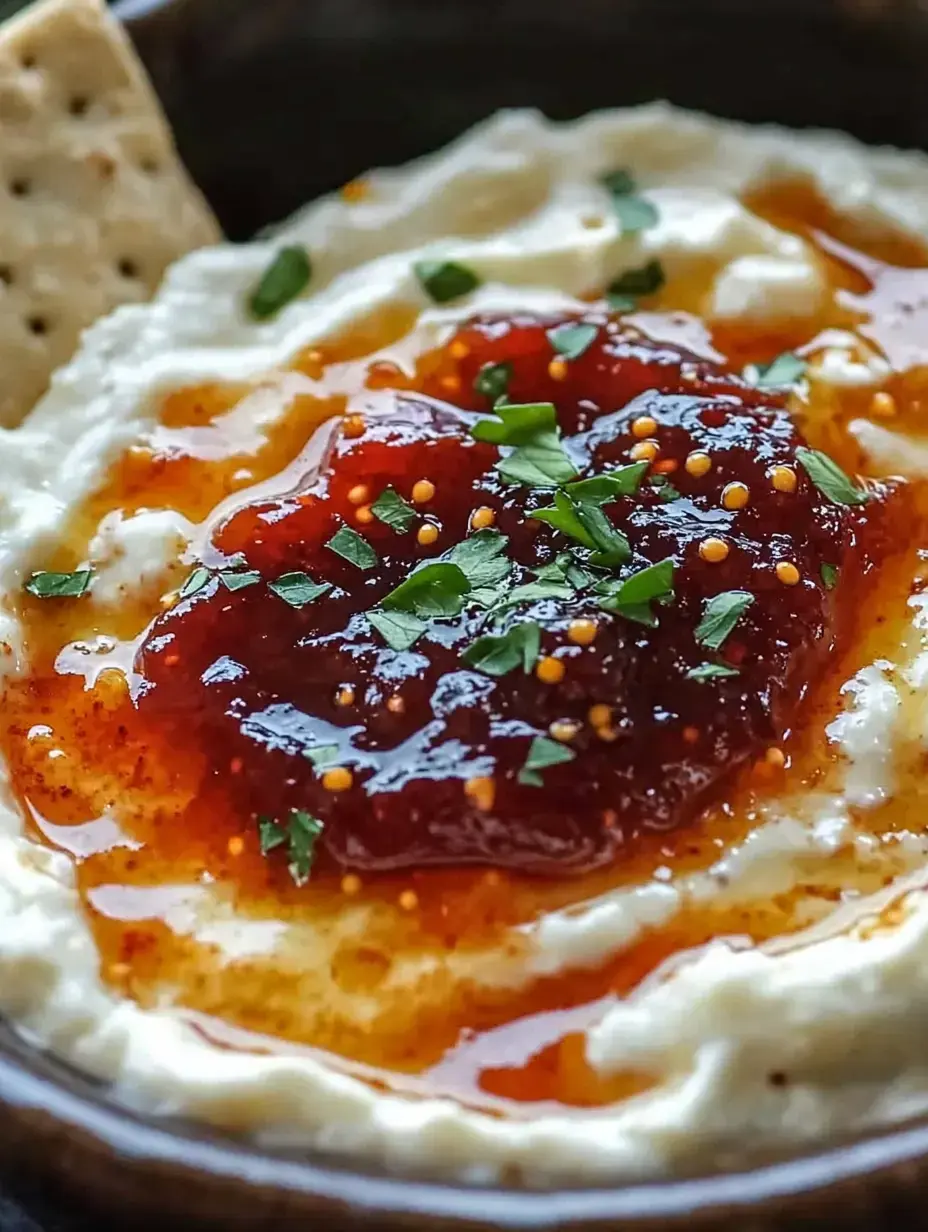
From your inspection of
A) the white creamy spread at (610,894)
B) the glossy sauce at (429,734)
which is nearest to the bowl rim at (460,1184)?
the white creamy spread at (610,894)

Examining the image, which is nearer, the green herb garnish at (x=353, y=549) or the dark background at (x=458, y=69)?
the green herb garnish at (x=353, y=549)

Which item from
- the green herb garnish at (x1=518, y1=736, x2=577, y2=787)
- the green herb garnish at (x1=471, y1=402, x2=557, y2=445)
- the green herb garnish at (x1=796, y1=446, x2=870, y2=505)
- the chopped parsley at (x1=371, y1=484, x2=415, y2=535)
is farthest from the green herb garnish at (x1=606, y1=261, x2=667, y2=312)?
the green herb garnish at (x1=518, y1=736, x2=577, y2=787)

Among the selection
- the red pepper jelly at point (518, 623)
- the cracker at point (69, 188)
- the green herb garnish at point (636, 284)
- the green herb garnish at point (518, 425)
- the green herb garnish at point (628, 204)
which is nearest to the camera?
the red pepper jelly at point (518, 623)

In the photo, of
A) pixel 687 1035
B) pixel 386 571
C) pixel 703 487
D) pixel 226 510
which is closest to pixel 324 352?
pixel 226 510

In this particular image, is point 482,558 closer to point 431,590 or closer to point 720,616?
point 431,590

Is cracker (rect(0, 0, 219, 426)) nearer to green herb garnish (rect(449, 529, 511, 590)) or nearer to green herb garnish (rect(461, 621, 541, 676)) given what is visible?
green herb garnish (rect(449, 529, 511, 590))

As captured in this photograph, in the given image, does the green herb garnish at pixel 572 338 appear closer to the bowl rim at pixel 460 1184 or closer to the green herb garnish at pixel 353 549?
the green herb garnish at pixel 353 549

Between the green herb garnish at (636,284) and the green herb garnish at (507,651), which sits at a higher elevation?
the green herb garnish at (636,284)
